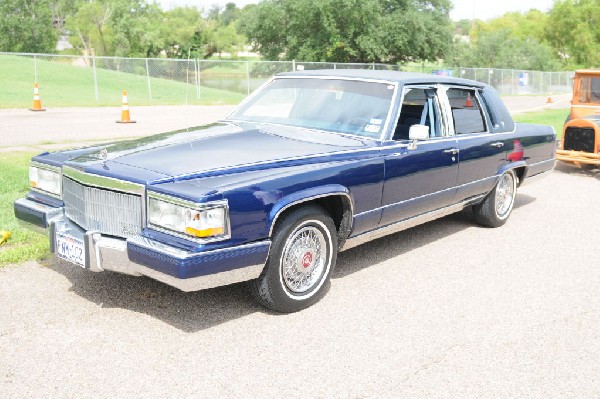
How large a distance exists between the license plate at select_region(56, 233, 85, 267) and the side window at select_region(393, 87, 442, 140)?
8.67 ft

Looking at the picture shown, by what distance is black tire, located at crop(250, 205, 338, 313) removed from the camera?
4.32 m

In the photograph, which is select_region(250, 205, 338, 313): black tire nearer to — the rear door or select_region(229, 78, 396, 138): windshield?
the rear door

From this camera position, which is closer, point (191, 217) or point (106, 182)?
point (191, 217)

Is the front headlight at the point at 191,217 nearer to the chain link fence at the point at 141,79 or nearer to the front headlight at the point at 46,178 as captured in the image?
the front headlight at the point at 46,178

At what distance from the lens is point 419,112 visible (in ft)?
19.3

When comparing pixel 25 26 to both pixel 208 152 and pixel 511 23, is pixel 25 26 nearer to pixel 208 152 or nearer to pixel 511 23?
pixel 208 152

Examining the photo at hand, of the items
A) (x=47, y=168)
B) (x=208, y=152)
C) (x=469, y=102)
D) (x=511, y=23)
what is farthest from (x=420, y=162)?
(x=511, y=23)

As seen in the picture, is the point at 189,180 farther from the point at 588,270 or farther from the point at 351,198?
the point at 588,270

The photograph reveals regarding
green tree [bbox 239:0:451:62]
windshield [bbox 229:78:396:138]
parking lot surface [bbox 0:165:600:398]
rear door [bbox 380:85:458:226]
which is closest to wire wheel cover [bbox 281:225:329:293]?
parking lot surface [bbox 0:165:600:398]

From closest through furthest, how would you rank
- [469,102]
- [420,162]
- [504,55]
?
[420,162], [469,102], [504,55]

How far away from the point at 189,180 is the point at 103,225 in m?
0.70

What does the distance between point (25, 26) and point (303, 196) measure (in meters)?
72.0

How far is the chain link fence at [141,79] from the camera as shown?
28016 millimetres

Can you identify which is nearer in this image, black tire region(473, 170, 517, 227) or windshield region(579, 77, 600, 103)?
black tire region(473, 170, 517, 227)
